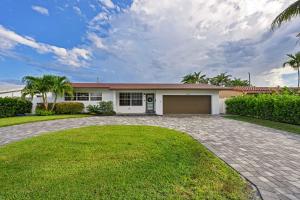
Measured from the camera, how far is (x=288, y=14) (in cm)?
1072

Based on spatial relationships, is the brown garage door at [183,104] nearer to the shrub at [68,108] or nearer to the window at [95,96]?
the window at [95,96]

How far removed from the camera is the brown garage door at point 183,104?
2089 cm

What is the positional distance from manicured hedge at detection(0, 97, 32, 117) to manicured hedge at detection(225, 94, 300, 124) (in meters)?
19.8

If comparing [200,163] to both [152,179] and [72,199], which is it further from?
[72,199]

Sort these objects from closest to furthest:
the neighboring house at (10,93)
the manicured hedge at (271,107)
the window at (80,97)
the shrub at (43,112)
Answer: the manicured hedge at (271,107) < the shrub at (43,112) < the window at (80,97) < the neighboring house at (10,93)

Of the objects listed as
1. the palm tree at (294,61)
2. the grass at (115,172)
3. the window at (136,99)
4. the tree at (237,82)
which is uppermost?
the palm tree at (294,61)

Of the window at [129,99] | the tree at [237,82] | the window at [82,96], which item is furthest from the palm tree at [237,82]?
the window at [82,96]

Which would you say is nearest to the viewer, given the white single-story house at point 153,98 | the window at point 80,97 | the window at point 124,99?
the white single-story house at point 153,98

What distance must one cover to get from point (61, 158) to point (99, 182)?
6.44 feet

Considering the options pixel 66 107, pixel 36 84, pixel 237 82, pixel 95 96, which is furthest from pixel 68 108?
pixel 237 82

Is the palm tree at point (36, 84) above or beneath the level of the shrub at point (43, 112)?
above

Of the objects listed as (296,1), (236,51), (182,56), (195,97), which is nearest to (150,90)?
(195,97)

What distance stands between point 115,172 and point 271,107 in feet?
46.0

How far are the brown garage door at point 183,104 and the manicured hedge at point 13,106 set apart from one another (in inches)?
517
